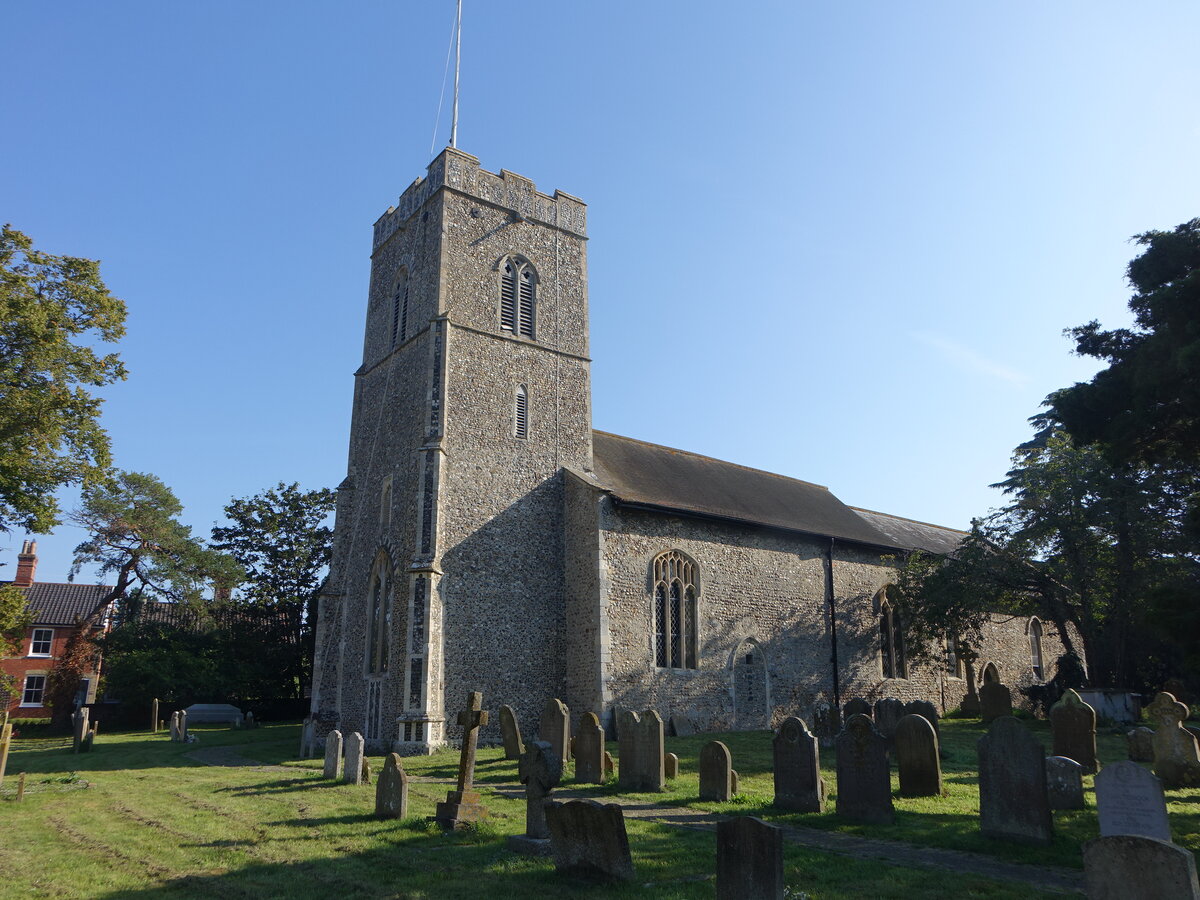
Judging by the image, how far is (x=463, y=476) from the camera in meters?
20.1

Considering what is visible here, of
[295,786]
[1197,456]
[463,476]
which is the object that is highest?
[463,476]

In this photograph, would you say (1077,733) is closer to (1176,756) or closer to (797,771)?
(1176,756)

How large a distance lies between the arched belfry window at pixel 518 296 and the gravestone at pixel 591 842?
1709 centimetres

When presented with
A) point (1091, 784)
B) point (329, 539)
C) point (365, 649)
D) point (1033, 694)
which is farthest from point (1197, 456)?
point (329, 539)

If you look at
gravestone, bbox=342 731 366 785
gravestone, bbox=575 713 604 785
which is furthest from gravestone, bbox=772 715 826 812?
gravestone, bbox=342 731 366 785

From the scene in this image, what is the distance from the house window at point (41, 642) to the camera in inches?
1610

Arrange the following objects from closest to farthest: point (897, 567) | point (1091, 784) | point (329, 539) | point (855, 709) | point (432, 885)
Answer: point (432, 885)
point (1091, 784)
point (855, 709)
point (897, 567)
point (329, 539)

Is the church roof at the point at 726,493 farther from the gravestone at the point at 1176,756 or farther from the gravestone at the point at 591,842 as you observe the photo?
the gravestone at the point at 591,842

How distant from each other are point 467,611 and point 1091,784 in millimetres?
12616

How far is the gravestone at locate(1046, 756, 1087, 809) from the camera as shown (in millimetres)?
9133

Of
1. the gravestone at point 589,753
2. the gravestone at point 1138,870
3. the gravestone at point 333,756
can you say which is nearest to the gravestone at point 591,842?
the gravestone at point 1138,870

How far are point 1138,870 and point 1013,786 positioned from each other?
3.62 m

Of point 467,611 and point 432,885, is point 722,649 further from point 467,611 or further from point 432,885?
point 432,885

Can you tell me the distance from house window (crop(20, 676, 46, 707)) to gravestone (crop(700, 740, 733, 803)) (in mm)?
40722
